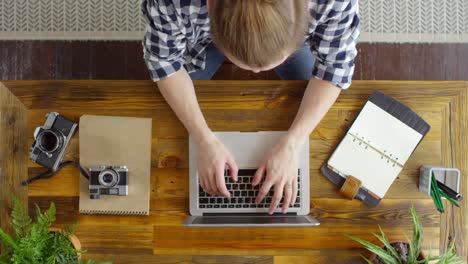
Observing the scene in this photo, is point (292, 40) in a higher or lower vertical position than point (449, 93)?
higher

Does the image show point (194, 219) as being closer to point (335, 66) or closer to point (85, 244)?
point (85, 244)

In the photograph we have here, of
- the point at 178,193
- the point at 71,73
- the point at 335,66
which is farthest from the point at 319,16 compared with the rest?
the point at 71,73

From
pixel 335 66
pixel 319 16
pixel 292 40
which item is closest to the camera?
pixel 292 40

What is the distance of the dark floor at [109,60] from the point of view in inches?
65.6

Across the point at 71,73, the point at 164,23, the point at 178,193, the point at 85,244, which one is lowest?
the point at 85,244

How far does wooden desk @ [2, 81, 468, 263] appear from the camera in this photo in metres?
1.17

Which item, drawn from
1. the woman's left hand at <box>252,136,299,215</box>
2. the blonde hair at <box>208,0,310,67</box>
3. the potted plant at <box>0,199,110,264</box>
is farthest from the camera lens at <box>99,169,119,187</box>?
the blonde hair at <box>208,0,310,67</box>

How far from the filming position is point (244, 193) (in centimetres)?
115

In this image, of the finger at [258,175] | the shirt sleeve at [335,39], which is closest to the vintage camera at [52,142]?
the finger at [258,175]

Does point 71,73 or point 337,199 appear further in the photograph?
point 71,73

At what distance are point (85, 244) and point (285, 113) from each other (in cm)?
64

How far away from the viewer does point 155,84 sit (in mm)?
1178

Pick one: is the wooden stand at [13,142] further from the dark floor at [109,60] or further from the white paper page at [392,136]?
the white paper page at [392,136]

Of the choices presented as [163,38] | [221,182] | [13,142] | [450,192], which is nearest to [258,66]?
[163,38]
